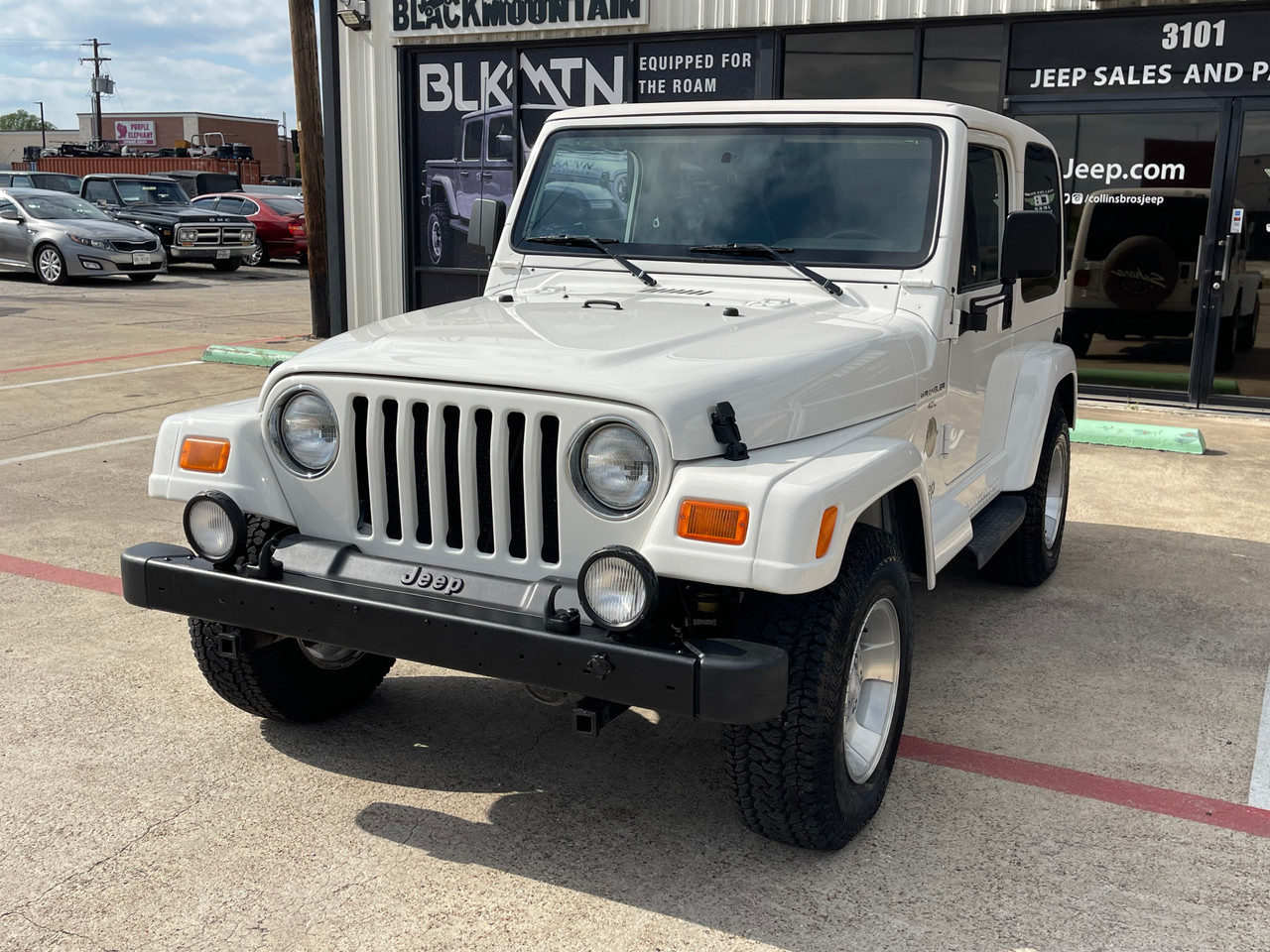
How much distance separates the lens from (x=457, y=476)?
3.11 meters

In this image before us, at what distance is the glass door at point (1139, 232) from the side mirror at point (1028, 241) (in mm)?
5669

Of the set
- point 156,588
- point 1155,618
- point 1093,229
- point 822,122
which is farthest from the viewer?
point 1093,229

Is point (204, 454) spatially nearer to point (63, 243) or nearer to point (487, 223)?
point (487, 223)

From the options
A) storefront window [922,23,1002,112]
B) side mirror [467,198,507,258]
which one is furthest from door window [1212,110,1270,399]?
side mirror [467,198,507,258]

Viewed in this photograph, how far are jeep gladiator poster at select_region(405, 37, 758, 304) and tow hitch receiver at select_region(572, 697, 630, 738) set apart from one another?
339 inches

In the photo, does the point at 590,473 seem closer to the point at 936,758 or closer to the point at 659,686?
the point at 659,686

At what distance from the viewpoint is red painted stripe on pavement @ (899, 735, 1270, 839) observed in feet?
11.3

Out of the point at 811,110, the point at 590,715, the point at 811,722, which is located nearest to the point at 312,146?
the point at 811,110

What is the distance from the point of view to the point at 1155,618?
5.09 meters

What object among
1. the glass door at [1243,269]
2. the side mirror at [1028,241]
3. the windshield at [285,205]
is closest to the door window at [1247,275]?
the glass door at [1243,269]

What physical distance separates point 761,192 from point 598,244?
22.6 inches

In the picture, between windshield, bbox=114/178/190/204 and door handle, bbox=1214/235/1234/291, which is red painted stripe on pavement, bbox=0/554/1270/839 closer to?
door handle, bbox=1214/235/1234/291

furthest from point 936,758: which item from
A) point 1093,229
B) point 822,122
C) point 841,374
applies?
point 1093,229

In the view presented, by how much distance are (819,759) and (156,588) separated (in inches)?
67.8
